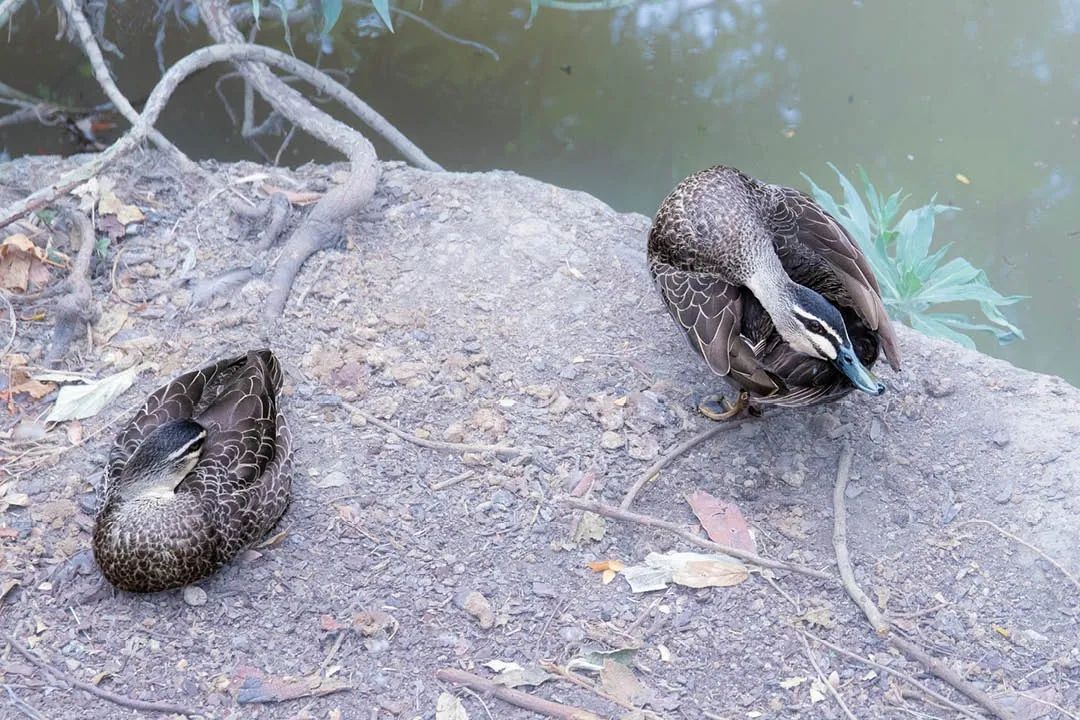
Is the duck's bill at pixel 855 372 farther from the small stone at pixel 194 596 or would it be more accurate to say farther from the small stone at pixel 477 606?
the small stone at pixel 194 596

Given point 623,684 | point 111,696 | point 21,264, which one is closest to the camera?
point 111,696

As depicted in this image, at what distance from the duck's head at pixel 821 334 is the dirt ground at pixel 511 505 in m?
0.44

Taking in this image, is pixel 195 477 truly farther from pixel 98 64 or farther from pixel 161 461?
pixel 98 64

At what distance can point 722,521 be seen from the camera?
339 centimetres

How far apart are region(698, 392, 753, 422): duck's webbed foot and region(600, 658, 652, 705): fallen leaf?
1.14 m

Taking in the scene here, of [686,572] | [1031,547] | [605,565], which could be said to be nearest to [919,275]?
[1031,547]

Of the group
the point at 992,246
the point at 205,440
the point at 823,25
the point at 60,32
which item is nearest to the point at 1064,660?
the point at 205,440

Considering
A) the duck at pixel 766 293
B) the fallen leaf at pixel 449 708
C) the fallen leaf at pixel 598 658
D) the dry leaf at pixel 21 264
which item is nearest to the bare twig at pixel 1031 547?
the duck at pixel 766 293

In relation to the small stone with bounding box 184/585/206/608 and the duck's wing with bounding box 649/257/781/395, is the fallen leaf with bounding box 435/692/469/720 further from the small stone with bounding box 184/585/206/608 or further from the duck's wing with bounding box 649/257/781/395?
the duck's wing with bounding box 649/257/781/395

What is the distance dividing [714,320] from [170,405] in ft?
6.33

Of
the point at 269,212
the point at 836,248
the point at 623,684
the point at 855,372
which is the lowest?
the point at 623,684

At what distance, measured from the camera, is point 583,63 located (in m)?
6.62

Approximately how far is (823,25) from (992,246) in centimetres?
188

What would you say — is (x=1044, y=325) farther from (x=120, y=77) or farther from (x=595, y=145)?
(x=120, y=77)
